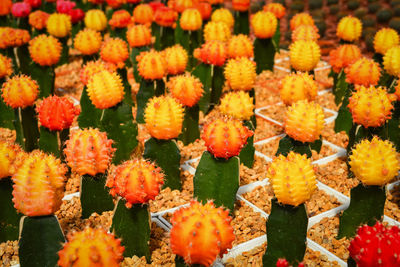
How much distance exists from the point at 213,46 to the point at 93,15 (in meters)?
1.49

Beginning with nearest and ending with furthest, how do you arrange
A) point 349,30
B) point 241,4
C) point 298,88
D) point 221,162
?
point 221,162 → point 298,88 → point 349,30 → point 241,4

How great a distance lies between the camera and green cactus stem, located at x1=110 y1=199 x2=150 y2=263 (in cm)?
173

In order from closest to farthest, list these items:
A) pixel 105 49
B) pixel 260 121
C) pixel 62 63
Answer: pixel 105 49 → pixel 260 121 → pixel 62 63

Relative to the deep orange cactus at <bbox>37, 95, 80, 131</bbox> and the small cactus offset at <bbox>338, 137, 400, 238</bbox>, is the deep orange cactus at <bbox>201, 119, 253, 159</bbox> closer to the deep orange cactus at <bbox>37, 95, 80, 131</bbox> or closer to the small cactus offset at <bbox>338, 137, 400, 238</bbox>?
the small cactus offset at <bbox>338, 137, 400, 238</bbox>

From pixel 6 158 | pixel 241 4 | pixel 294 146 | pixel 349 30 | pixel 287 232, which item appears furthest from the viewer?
pixel 241 4

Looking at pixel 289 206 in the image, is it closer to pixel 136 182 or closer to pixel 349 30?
pixel 136 182

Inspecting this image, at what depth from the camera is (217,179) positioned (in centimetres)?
199

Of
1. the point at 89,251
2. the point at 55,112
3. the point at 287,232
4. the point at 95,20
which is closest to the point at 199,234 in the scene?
the point at 89,251

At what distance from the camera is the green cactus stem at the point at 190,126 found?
2701 mm

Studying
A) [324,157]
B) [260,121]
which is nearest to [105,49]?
[260,121]

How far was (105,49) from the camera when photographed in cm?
294

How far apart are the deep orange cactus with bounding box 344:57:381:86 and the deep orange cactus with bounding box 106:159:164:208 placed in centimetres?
152

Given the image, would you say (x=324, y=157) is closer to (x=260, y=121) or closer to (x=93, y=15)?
(x=260, y=121)

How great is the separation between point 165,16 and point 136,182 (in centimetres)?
257
